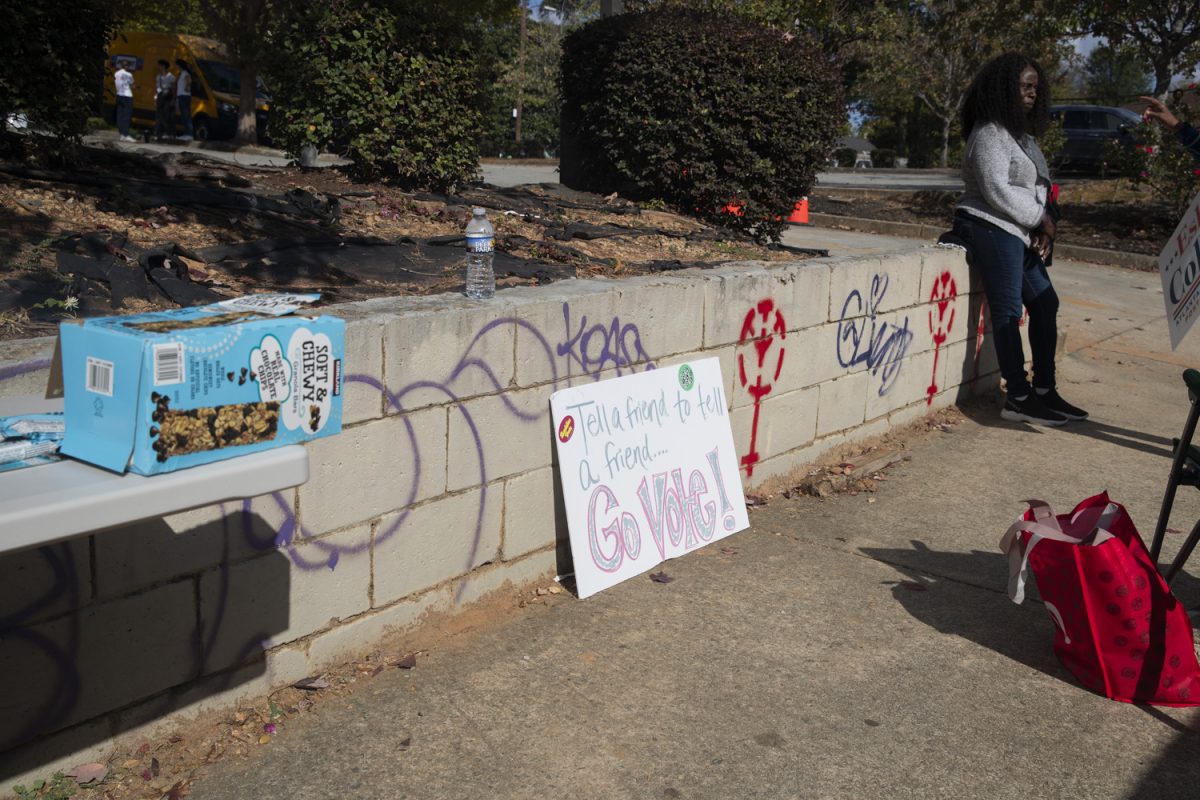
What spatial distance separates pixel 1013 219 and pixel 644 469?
11.1 feet

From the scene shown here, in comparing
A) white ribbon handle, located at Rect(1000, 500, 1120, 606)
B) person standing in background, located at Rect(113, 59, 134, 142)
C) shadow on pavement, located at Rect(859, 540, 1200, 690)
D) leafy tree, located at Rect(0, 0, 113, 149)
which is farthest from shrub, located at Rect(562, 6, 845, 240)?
person standing in background, located at Rect(113, 59, 134, 142)

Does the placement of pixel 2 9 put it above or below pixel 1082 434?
above

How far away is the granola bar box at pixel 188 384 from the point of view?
7.03 feet

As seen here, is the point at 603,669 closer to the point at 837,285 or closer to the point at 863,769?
the point at 863,769

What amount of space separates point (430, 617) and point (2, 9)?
383 cm

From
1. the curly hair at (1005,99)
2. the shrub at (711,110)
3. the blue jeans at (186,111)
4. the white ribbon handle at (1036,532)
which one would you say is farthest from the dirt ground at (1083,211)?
the blue jeans at (186,111)

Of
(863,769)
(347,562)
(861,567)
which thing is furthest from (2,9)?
(863,769)

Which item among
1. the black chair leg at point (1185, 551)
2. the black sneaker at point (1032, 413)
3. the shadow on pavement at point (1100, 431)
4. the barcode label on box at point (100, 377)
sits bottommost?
the shadow on pavement at point (1100, 431)

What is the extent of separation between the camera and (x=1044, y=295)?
689 cm

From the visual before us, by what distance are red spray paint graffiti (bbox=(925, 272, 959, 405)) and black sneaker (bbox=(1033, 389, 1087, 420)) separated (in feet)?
2.40

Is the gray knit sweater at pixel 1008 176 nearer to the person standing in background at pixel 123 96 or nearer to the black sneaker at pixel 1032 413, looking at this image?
the black sneaker at pixel 1032 413

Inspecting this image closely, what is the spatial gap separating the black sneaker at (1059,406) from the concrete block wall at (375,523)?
7.93ft

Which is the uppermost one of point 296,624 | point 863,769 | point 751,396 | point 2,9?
point 2,9

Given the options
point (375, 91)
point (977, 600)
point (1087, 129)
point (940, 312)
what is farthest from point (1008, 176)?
point (1087, 129)
